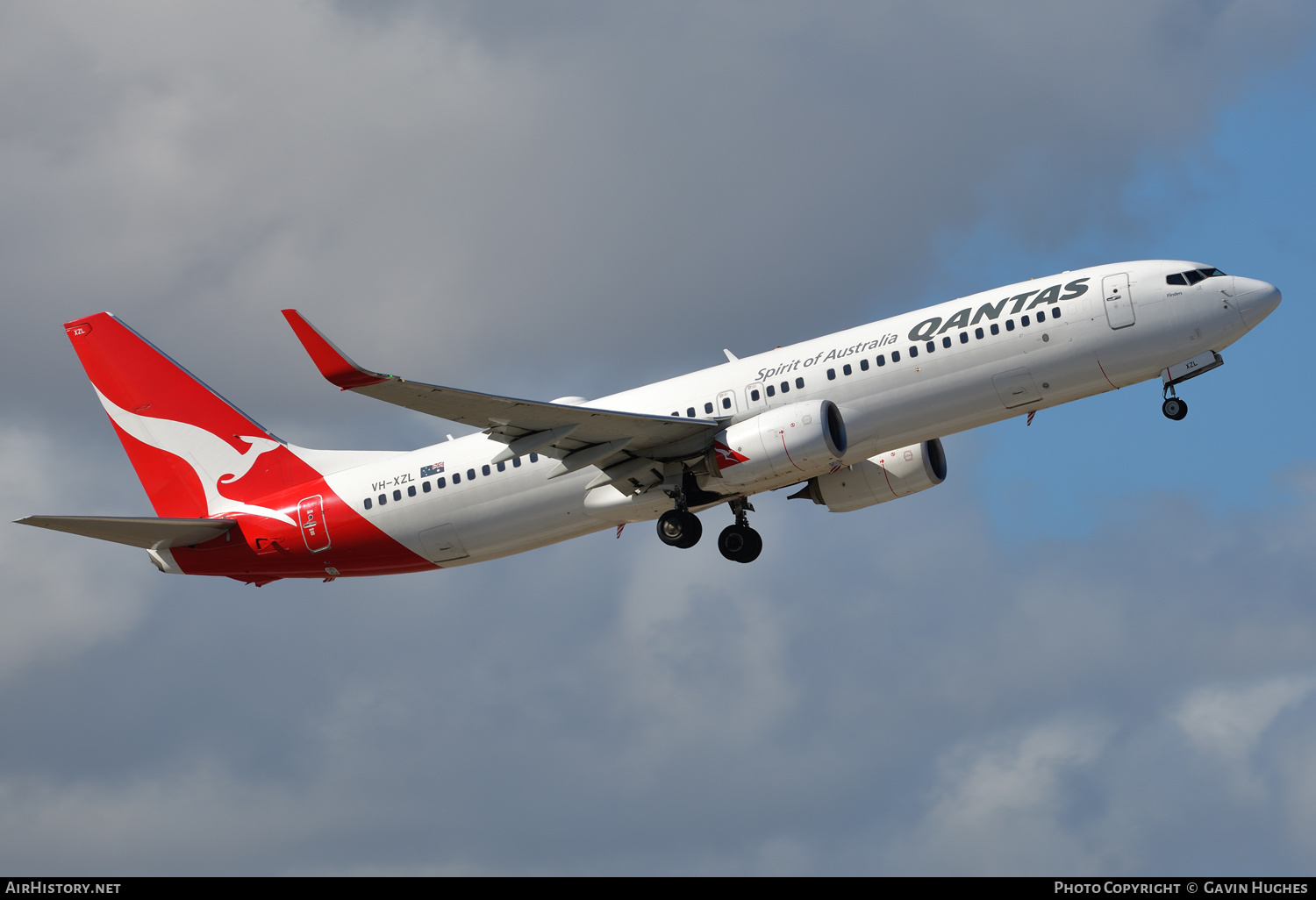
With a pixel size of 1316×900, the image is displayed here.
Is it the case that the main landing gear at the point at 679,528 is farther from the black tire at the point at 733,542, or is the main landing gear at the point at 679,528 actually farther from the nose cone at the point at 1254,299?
the nose cone at the point at 1254,299

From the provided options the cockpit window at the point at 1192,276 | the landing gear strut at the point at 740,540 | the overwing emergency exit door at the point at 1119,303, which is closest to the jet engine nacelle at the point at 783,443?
the landing gear strut at the point at 740,540

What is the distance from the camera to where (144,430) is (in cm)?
4897

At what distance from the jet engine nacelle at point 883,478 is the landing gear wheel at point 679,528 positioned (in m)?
5.80

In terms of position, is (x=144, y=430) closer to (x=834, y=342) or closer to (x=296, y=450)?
(x=296, y=450)

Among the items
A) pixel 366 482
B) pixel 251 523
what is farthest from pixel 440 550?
pixel 251 523

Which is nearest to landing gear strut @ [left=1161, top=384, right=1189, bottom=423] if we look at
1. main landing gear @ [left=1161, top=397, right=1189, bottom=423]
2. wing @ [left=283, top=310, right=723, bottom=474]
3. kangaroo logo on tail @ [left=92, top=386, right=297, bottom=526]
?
main landing gear @ [left=1161, top=397, right=1189, bottom=423]

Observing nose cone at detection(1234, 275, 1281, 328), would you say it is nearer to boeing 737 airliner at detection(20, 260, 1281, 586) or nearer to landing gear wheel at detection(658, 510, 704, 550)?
boeing 737 airliner at detection(20, 260, 1281, 586)

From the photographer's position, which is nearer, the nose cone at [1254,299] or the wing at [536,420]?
the wing at [536,420]

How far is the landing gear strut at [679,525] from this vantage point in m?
42.0

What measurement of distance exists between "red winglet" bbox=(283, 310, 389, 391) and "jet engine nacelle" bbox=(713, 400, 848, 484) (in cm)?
1053

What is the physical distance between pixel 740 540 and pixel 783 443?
668 cm

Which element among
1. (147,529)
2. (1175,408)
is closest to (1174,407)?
(1175,408)

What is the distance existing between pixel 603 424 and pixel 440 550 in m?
7.79

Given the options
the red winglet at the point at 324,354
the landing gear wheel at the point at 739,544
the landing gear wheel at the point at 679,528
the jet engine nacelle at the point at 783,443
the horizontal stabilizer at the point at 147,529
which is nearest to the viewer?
the red winglet at the point at 324,354
